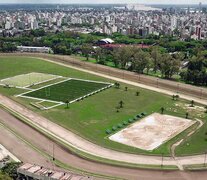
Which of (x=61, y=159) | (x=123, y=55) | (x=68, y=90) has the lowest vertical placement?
(x=61, y=159)

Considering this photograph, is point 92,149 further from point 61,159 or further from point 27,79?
point 27,79

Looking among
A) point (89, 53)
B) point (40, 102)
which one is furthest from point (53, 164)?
point (89, 53)

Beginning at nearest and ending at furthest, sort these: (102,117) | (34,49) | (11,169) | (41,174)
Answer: (41,174) → (11,169) → (102,117) → (34,49)

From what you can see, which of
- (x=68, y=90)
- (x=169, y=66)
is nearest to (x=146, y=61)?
(x=169, y=66)

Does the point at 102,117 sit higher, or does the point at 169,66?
the point at 169,66

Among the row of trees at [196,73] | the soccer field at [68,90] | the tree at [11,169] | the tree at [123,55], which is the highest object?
the tree at [123,55]

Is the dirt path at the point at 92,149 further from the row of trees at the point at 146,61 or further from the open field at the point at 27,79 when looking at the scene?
the row of trees at the point at 146,61

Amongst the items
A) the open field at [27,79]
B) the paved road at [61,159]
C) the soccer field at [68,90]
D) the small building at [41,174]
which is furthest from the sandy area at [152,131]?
the open field at [27,79]
